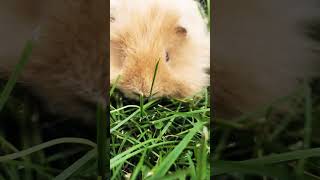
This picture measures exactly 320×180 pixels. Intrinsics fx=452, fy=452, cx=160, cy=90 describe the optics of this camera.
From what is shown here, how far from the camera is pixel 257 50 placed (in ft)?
2.83

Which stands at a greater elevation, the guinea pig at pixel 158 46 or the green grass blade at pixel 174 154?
the guinea pig at pixel 158 46

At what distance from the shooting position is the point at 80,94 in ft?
2.86

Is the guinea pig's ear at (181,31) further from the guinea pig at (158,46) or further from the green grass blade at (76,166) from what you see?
the green grass blade at (76,166)

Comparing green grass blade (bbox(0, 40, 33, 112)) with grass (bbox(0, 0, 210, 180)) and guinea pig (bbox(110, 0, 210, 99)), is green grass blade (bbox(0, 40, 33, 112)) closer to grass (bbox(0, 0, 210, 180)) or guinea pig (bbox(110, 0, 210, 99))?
grass (bbox(0, 0, 210, 180))

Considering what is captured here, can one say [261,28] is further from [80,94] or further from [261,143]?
[80,94]

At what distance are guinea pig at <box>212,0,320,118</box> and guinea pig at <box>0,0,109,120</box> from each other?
0.72 ft

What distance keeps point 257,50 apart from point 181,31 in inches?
5.9

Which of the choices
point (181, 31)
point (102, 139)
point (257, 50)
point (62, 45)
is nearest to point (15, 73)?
point (62, 45)

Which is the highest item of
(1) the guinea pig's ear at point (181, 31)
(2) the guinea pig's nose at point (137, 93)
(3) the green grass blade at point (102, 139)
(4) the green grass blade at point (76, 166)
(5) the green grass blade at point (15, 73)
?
(1) the guinea pig's ear at point (181, 31)

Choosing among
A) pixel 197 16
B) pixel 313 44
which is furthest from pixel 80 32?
pixel 313 44

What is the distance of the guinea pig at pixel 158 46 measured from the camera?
847 millimetres

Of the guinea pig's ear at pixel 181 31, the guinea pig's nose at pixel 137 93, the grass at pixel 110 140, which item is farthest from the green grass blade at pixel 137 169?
the guinea pig's ear at pixel 181 31

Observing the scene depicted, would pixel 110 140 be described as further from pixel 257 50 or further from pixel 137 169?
pixel 257 50

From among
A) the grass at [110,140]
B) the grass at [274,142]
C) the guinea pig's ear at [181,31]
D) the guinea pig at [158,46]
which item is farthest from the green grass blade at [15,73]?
the grass at [274,142]
